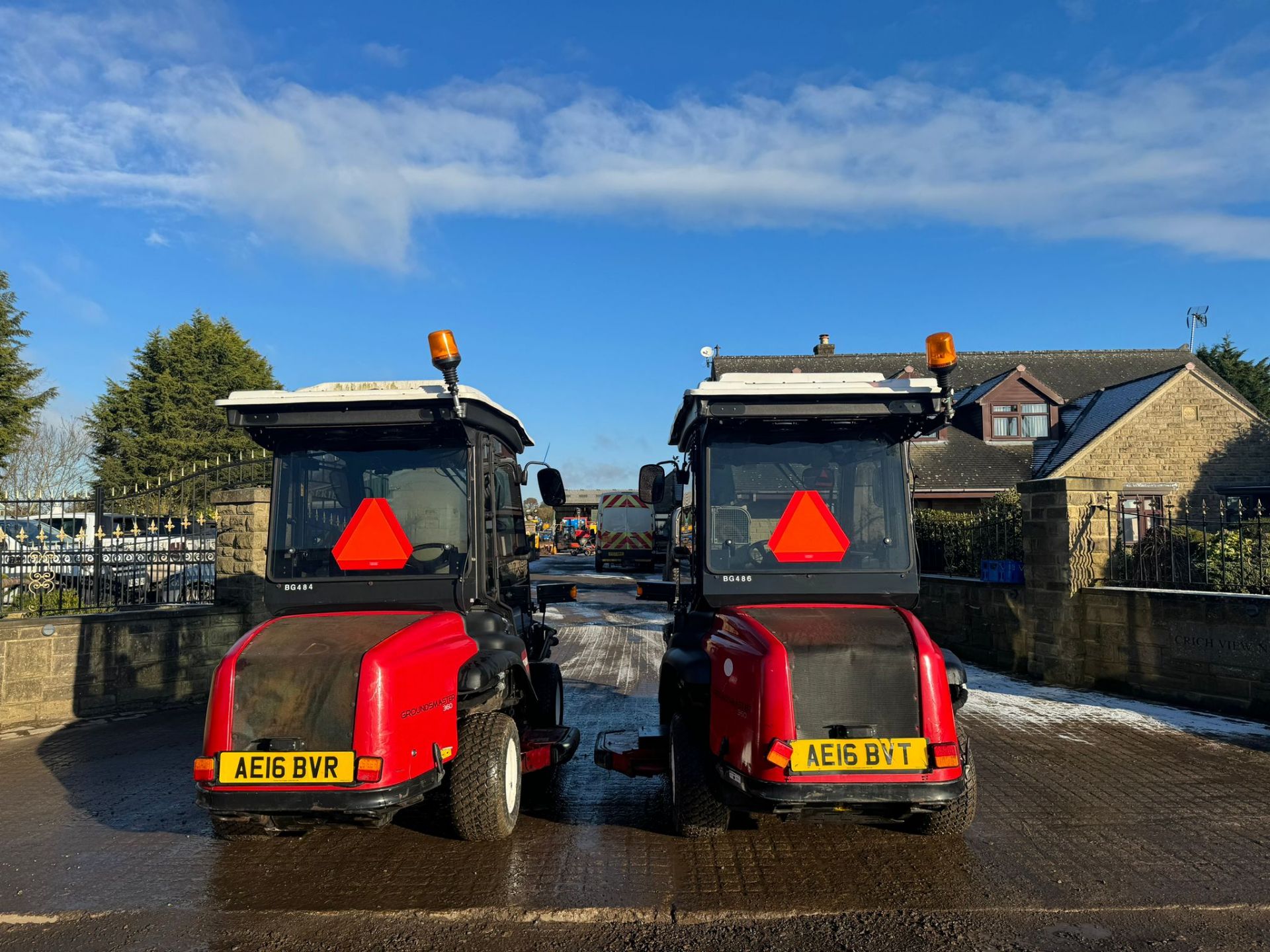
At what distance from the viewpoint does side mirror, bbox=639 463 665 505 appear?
5648 millimetres

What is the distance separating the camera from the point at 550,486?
6.29 metres

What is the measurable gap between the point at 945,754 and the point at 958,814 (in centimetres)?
76

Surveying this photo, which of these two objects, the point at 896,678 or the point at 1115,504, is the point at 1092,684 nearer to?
the point at 1115,504

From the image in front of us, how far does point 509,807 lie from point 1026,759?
415 cm

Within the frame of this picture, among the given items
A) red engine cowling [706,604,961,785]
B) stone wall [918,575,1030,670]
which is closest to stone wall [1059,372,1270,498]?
stone wall [918,575,1030,670]

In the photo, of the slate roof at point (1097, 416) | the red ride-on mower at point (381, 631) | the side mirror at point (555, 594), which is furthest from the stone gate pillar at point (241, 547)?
the slate roof at point (1097, 416)

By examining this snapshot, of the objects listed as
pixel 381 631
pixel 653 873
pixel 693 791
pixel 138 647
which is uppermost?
pixel 381 631

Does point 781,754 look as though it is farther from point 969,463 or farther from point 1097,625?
point 969,463

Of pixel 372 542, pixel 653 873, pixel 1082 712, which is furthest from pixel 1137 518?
pixel 372 542

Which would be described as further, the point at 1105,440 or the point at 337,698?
the point at 1105,440

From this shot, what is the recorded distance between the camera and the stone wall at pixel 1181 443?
2456cm

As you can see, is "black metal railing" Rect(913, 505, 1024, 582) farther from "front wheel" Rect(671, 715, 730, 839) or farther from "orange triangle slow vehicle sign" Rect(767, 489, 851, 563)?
"front wheel" Rect(671, 715, 730, 839)

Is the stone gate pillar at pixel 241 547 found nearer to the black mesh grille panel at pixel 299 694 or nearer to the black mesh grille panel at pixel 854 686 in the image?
the black mesh grille panel at pixel 299 694

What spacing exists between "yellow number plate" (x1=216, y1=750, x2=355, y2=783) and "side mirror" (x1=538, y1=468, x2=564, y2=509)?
257 cm
